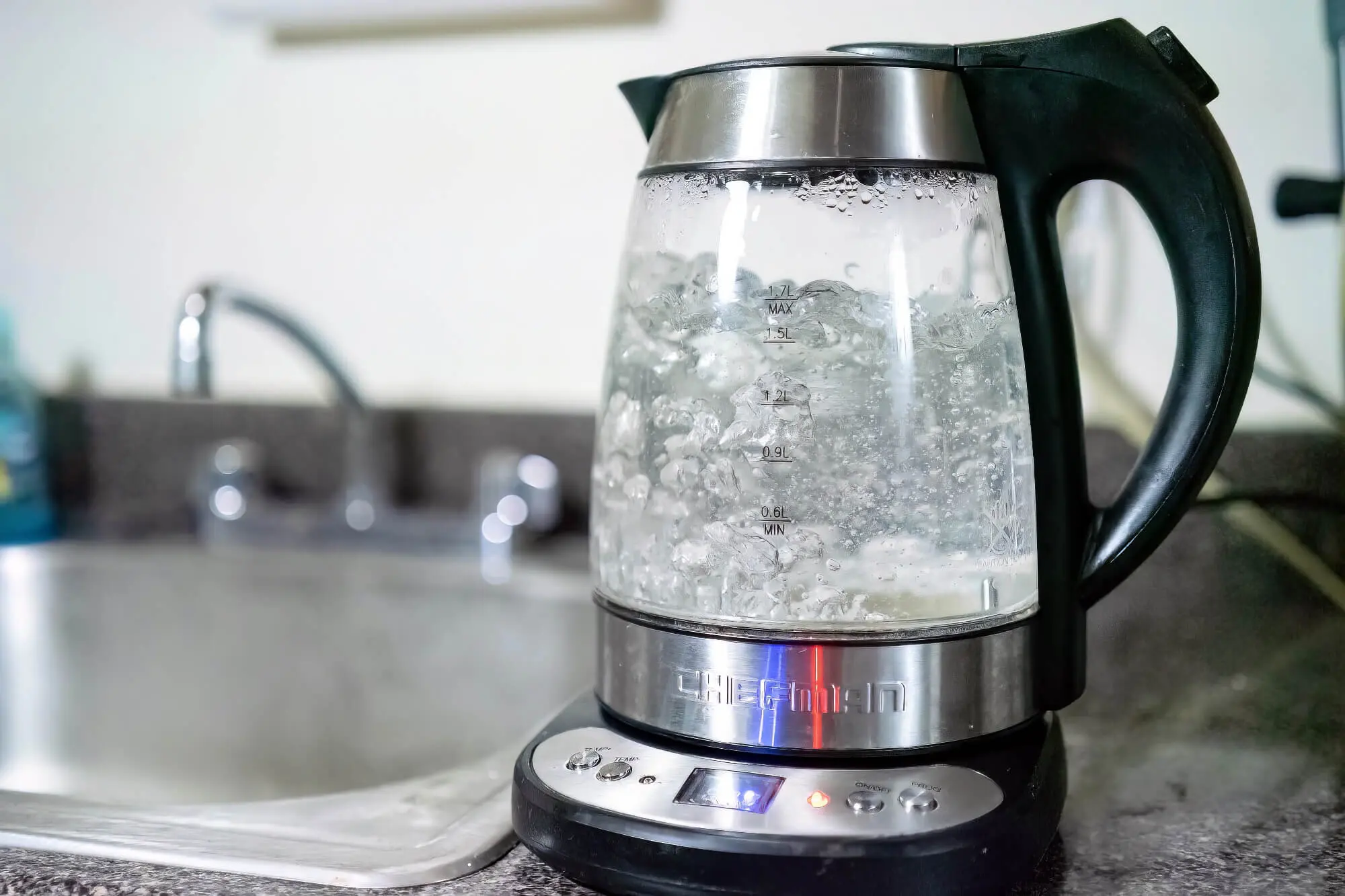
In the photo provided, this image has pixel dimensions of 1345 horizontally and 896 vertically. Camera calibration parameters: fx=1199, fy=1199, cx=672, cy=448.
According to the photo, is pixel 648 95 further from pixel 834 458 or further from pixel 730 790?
pixel 730 790

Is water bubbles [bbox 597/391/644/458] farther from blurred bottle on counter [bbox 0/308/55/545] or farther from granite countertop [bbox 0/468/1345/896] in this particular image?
blurred bottle on counter [bbox 0/308/55/545]

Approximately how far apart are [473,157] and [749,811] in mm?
727

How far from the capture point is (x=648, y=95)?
570 millimetres

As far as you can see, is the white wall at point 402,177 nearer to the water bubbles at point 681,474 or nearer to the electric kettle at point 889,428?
the electric kettle at point 889,428

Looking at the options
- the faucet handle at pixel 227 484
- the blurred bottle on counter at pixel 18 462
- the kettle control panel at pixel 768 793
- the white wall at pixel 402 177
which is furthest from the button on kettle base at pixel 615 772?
the blurred bottle on counter at pixel 18 462

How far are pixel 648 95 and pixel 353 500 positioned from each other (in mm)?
592

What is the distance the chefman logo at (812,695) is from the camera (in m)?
0.50

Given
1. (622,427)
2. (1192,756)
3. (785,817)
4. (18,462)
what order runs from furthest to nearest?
(18,462)
(1192,756)
(622,427)
(785,817)

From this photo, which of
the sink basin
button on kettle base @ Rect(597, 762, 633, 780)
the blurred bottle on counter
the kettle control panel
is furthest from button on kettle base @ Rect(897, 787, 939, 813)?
the blurred bottle on counter

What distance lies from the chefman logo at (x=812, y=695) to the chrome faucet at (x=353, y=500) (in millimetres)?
498

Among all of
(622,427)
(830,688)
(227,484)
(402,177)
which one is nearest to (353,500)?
(227,484)

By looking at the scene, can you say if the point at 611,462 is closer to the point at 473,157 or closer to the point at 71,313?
the point at 473,157

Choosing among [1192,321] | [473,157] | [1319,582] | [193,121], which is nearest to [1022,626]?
[1192,321]

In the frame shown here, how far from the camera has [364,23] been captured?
1047 millimetres
